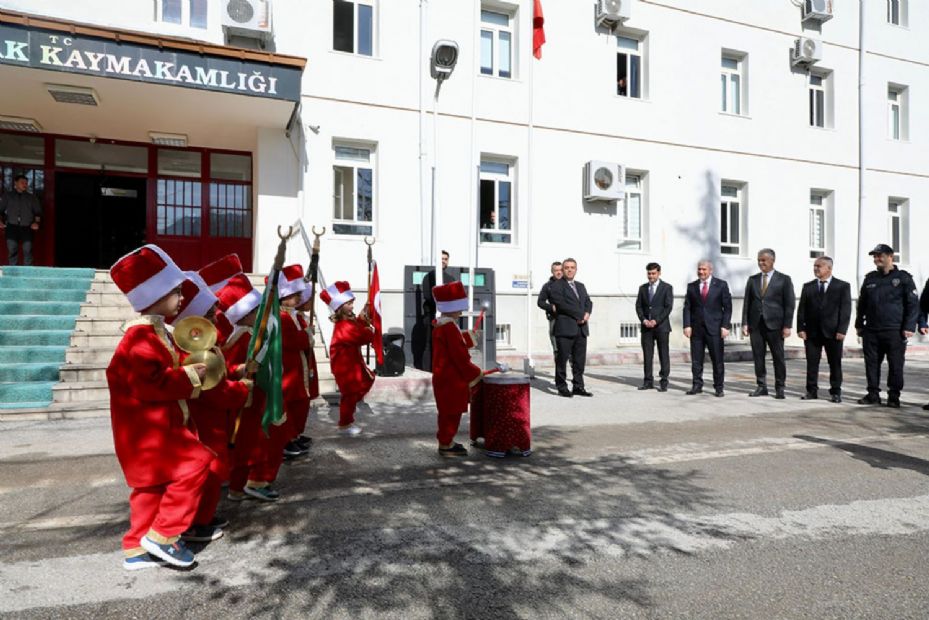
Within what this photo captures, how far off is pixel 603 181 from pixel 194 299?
1206 centimetres

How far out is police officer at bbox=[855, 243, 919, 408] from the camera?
27.0 ft

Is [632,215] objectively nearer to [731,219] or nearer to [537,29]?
[731,219]

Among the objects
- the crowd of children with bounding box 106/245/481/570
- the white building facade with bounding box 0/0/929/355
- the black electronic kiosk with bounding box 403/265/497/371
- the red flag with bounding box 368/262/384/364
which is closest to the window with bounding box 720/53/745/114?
the white building facade with bounding box 0/0/929/355

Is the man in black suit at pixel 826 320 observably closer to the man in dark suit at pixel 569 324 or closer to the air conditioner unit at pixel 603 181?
the man in dark suit at pixel 569 324

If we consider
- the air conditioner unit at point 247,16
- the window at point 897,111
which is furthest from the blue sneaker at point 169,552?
the window at point 897,111

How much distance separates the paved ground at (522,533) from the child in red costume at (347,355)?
374 millimetres

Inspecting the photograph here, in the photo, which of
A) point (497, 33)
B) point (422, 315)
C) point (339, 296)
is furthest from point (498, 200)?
point (339, 296)

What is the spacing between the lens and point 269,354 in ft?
13.2

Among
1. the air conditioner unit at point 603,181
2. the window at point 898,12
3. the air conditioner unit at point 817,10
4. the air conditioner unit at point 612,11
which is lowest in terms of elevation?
the air conditioner unit at point 603,181

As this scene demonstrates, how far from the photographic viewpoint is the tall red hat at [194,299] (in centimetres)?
355

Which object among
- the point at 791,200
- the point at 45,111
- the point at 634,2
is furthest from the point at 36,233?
the point at 791,200

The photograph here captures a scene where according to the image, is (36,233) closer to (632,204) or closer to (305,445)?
(305,445)

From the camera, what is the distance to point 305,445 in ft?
18.8

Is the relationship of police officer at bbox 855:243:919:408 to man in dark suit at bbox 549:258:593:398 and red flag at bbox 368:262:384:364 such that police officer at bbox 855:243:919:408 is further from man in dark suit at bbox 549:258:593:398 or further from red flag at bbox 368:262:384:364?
red flag at bbox 368:262:384:364
